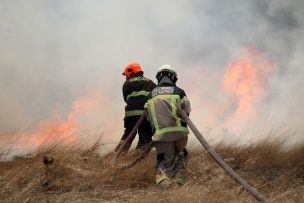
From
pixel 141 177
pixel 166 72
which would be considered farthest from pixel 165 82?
pixel 141 177

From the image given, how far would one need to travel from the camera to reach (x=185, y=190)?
639cm

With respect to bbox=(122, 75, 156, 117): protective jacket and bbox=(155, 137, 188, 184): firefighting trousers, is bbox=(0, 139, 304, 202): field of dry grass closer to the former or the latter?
bbox=(155, 137, 188, 184): firefighting trousers

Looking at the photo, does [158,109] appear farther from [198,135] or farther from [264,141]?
[264,141]

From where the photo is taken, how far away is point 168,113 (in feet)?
25.2

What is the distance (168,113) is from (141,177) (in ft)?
3.39

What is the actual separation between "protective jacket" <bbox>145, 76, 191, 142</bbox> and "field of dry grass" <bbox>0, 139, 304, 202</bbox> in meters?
0.68

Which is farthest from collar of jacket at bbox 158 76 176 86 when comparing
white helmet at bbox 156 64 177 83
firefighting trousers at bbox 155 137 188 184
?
firefighting trousers at bbox 155 137 188 184

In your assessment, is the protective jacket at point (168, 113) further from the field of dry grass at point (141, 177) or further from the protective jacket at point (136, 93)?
the protective jacket at point (136, 93)

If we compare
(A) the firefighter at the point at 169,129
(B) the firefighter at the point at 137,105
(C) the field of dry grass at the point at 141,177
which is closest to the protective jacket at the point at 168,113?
(A) the firefighter at the point at 169,129

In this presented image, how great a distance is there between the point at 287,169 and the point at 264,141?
1.00m

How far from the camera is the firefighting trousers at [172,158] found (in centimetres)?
762

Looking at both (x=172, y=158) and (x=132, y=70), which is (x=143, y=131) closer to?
(x=132, y=70)

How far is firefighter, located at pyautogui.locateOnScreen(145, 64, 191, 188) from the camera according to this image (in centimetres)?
764


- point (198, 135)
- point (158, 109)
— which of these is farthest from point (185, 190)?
point (158, 109)
